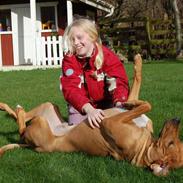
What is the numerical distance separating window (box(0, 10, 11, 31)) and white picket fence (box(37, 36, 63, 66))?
3.28 meters

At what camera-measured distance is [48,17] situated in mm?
23422

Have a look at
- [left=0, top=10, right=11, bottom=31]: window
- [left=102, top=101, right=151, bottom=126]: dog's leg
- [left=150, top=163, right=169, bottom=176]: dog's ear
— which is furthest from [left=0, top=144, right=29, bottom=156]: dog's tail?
[left=0, top=10, right=11, bottom=31]: window

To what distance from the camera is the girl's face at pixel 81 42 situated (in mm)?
4961

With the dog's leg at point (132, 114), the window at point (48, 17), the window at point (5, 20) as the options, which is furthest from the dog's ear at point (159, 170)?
the window at point (5, 20)

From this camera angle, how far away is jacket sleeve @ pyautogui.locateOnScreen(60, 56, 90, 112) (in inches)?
188

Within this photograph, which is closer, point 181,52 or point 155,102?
point 155,102

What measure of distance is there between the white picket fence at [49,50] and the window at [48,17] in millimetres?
2346

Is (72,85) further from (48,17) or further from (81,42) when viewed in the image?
(48,17)

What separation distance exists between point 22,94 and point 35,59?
11115 mm

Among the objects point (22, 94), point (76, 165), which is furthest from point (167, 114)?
point (22, 94)

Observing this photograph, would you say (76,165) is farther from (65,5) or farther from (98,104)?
(65,5)

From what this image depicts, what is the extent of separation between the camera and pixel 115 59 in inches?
206

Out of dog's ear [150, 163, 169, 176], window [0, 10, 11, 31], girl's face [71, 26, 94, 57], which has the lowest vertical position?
dog's ear [150, 163, 169, 176]

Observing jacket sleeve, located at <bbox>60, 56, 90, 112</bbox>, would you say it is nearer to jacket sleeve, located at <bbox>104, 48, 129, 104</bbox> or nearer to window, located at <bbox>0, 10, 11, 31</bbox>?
jacket sleeve, located at <bbox>104, 48, 129, 104</bbox>
